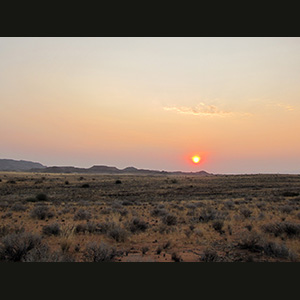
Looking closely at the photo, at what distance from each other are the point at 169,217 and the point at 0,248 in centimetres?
894

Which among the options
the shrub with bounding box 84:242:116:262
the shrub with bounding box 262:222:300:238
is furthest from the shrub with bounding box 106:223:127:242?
the shrub with bounding box 262:222:300:238

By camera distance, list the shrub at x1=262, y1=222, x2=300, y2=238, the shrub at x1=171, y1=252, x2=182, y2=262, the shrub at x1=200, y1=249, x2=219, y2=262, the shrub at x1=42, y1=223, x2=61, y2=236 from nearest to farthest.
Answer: the shrub at x1=200, y1=249, x2=219, y2=262, the shrub at x1=171, y1=252, x2=182, y2=262, the shrub at x1=262, y1=222, x2=300, y2=238, the shrub at x1=42, y1=223, x2=61, y2=236

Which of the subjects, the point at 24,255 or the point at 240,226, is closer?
the point at 24,255

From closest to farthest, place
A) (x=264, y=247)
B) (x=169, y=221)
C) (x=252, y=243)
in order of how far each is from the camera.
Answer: (x=264, y=247), (x=252, y=243), (x=169, y=221)

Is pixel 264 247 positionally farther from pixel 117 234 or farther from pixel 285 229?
pixel 117 234

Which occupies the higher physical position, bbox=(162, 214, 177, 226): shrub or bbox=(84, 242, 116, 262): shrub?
bbox=(84, 242, 116, 262): shrub

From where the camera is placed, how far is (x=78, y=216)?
1554 cm

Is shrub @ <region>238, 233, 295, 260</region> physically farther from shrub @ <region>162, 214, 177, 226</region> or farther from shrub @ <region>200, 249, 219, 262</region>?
shrub @ <region>162, 214, 177, 226</region>

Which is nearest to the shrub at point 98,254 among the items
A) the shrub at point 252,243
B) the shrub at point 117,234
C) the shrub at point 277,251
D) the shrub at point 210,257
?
the shrub at point 117,234

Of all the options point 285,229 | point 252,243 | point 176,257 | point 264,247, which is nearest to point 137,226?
point 176,257

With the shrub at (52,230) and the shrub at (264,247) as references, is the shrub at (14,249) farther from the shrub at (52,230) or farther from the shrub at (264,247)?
the shrub at (264,247)
